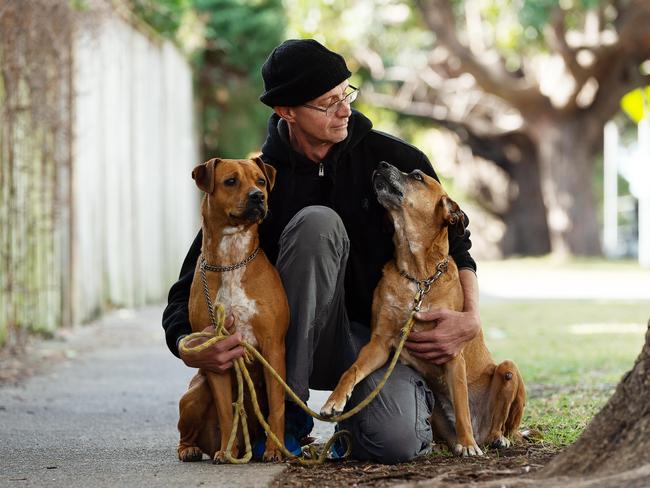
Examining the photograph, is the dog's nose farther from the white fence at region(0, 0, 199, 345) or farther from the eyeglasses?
the white fence at region(0, 0, 199, 345)

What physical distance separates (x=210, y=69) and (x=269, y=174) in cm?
1500

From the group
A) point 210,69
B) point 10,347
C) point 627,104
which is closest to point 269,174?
point 10,347

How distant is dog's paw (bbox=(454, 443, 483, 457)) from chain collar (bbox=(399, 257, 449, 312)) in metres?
0.57

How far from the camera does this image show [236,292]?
4191mm

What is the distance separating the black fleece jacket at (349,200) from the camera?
4.68 meters

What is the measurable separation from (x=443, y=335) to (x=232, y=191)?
40.1 inches

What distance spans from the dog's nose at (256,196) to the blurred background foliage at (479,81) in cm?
1123

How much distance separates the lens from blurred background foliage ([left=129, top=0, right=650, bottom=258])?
63.0 ft

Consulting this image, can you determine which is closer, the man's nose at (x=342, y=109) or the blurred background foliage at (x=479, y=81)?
the man's nose at (x=342, y=109)

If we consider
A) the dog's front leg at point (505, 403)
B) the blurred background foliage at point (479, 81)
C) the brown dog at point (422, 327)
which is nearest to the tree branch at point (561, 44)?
the blurred background foliage at point (479, 81)

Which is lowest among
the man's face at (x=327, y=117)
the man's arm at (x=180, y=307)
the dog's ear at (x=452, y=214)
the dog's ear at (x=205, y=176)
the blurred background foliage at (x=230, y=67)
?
the man's arm at (x=180, y=307)

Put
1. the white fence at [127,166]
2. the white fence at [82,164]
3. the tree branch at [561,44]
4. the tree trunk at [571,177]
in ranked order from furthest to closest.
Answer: the tree trunk at [571,177] → the tree branch at [561,44] → the white fence at [127,166] → the white fence at [82,164]

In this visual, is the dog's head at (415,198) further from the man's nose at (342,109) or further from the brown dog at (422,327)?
the man's nose at (342,109)

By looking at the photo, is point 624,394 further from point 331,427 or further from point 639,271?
point 639,271
